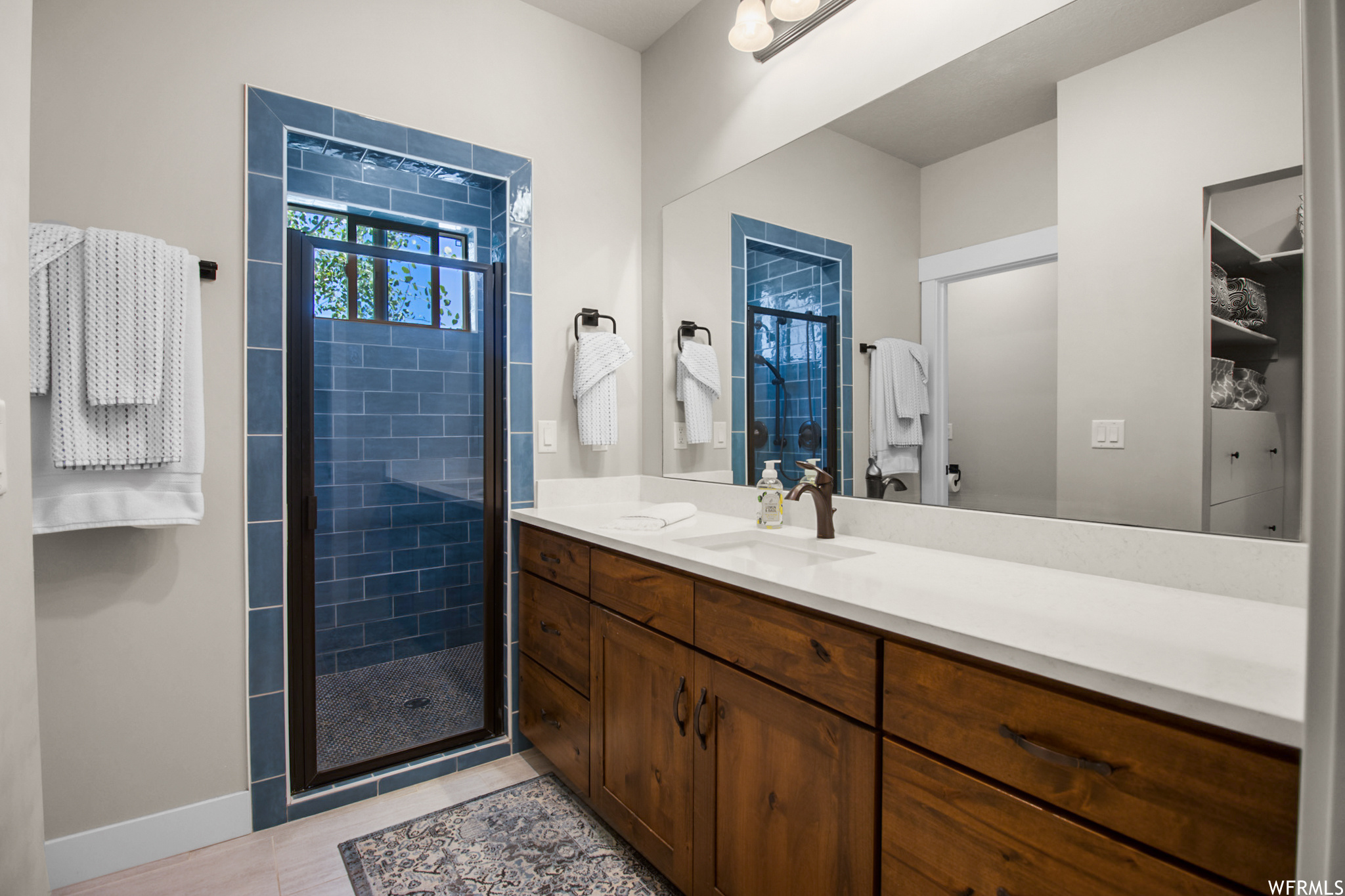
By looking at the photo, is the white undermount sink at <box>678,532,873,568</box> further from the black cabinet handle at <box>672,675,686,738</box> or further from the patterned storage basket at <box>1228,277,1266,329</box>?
the patterned storage basket at <box>1228,277,1266,329</box>

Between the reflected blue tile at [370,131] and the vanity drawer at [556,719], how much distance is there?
1766 mm

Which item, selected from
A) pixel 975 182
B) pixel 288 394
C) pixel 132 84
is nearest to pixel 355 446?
pixel 288 394

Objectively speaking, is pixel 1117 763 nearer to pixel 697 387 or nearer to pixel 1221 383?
pixel 1221 383

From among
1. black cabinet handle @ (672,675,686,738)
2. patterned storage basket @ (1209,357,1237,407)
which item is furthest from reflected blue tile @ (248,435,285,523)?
patterned storage basket @ (1209,357,1237,407)

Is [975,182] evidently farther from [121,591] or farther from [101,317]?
[121,591]

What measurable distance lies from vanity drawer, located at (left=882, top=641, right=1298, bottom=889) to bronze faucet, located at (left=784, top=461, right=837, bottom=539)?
2.37 ft

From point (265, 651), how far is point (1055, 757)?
6.43ft

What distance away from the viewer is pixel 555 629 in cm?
193

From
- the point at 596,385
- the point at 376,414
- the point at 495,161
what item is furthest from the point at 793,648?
the point at 495,161

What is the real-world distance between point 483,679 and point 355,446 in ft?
3.10

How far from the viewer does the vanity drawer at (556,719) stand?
1776 millimetres

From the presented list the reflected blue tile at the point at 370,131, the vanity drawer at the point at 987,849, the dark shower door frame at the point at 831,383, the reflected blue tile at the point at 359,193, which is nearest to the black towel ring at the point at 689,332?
the dark shower door frame at the point at 831,383

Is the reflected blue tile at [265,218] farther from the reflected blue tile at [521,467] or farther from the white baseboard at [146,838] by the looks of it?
the white baseboard at [146,838]

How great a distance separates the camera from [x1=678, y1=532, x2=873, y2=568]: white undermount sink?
1.55m
